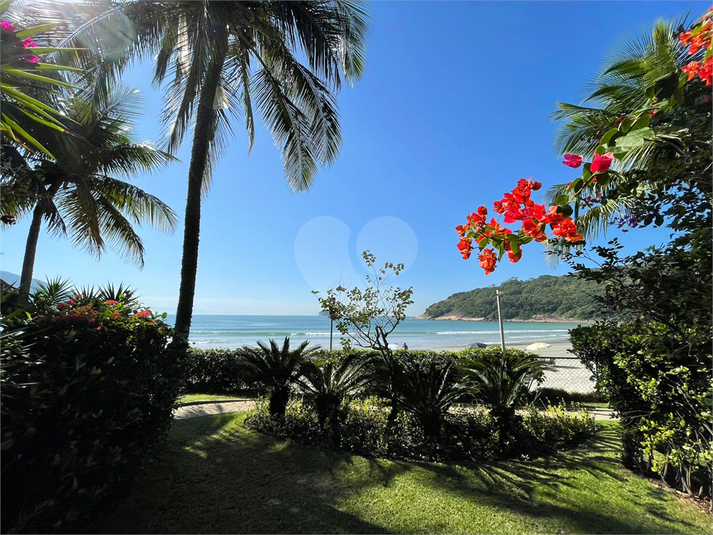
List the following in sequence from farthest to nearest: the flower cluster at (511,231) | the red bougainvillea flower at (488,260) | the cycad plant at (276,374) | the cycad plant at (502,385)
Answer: the cycad plant at (276,374)
the cycad plant at (502,385)
the red bougainvillea flower at (488,260)
the flower cluster at (511,231)

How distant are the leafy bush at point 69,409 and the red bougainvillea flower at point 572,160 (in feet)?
9.88

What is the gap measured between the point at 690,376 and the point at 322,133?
6778 mm

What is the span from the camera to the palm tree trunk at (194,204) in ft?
16.4

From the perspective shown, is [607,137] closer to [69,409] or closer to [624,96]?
[69,409]

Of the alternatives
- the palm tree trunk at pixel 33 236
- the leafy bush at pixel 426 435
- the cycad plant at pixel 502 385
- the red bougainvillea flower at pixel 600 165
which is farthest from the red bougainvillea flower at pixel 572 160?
the palm tree trunk at pixel 33 236

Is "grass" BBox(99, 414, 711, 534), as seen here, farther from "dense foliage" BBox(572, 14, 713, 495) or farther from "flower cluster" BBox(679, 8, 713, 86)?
"flower cluster" BBox(679, 8, 713, 86)

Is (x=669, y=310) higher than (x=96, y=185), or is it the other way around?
(x=96, y=185)

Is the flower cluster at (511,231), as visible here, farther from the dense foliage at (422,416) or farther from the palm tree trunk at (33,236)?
the palm tree trunk at (33,236)

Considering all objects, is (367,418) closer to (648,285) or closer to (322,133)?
(648,285)

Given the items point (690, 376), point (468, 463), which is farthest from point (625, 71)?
point (468, 463)

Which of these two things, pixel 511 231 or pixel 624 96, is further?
pixel 624 96

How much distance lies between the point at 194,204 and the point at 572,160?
5.34 meters

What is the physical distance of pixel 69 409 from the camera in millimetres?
2016

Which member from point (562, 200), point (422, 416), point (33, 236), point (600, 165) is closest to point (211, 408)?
point (422, 416)
